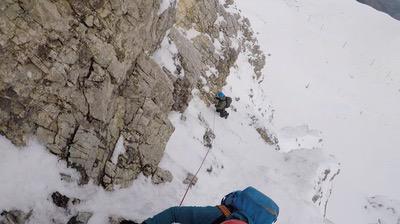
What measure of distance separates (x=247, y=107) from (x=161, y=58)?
8145mm

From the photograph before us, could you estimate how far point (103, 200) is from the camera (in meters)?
6.35

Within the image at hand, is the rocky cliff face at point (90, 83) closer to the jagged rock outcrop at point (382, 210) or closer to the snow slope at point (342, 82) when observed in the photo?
the snow slope at point (342, 82)

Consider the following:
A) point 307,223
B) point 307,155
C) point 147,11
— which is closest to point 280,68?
point 307,155

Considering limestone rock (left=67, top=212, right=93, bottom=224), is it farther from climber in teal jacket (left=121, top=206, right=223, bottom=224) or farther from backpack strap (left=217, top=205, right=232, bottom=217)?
backpack strap (left=217, top=205, right=232, bottom=217)

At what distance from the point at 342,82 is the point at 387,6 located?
22.4 m

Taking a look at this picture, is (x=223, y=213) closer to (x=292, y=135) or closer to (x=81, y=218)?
(x=81, y=218)

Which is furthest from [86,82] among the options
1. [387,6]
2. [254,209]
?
[387,6]

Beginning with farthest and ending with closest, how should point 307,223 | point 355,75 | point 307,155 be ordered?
point 355,75 < point 307,155 < point 307,223

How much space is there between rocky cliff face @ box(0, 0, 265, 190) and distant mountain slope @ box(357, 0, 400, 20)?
41.5 metres

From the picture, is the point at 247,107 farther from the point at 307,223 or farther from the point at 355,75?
the point at 355,75

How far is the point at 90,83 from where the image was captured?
6.04 meters

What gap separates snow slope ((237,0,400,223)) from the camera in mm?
20609

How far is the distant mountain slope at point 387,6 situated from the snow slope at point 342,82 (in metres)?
9.44

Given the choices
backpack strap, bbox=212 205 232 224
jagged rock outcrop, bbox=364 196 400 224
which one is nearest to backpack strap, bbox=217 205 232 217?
backpack strap, bbox=212 205 232 224
